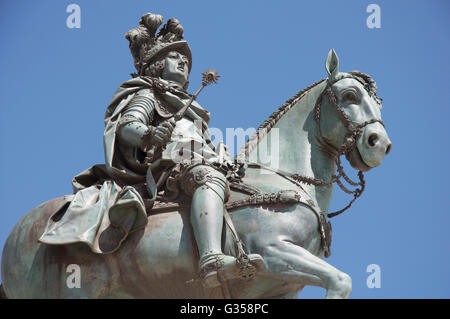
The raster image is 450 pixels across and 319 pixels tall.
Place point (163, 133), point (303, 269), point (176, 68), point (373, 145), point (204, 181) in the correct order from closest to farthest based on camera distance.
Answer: point (303, 269) → point (204, 181) → point (163, 133) → point (373, 145) → point (176, 68)

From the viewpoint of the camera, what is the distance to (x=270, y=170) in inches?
528

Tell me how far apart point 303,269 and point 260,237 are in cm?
74

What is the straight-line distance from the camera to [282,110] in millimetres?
13953

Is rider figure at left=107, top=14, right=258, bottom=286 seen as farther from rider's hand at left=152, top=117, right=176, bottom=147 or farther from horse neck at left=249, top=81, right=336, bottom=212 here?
horse neck at left=249, top=81, right=336, bottom=212

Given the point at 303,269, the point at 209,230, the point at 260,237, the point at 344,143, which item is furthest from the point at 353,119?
the point at 209,230

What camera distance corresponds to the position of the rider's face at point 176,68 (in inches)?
593

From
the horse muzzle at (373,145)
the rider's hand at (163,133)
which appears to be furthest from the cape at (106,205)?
the horse muzzle at (373,145)

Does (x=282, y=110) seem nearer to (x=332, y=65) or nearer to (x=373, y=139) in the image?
(x=332, y=65)

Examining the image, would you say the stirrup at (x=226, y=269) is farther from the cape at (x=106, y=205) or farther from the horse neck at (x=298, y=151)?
the horse neck at (x=298, y=151)

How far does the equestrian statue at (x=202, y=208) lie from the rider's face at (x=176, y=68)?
82 centimetres
